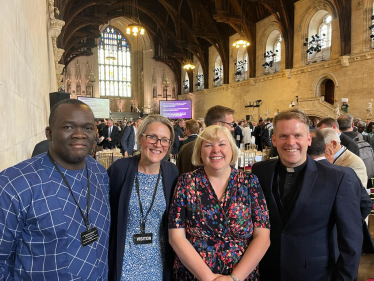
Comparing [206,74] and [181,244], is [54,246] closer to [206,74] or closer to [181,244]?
[181,244]

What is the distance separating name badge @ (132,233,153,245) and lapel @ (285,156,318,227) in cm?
76

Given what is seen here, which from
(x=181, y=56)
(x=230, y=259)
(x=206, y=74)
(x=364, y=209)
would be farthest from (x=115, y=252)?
(x=181, y=56)

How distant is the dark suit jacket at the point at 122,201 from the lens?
63.1 inches

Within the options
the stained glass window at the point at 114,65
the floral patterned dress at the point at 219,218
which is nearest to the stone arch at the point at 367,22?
the floral patterned dress at the point at 219,218

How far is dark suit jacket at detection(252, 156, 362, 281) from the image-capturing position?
159 cm

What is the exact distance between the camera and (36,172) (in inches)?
44.6

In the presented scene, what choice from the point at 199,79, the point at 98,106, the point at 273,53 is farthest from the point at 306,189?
the point at 199,79

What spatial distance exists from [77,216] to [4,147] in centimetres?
72

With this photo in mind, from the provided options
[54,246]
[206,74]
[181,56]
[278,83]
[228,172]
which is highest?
[181,56]

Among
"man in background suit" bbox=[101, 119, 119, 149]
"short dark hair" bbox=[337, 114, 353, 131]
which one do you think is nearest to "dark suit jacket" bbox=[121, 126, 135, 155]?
"man in background suit" bbox=[101, 119, 119, 149]

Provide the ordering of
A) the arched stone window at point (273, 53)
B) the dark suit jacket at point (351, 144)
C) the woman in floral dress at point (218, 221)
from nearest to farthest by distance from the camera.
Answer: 1. the woman in floral dress at point (218, 221)
2. the dark suit jacket at point (351, 144)
3. the arched stone window at point (273, 53)

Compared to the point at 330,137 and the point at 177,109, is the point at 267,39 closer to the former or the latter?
the point at 177,109

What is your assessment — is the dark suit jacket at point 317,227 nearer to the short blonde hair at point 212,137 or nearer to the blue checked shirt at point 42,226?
the short blonde hair at point 212,137

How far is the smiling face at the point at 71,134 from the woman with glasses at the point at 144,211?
20.1 inches
